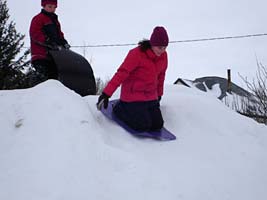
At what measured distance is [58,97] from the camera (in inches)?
143

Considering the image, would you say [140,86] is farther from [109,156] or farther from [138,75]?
[109,156]

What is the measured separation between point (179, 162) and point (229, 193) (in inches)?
21.2

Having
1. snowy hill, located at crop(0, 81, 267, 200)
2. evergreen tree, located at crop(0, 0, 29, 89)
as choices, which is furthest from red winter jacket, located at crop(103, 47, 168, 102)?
evergreen tree, located at crop(0, 0, 29, 89)

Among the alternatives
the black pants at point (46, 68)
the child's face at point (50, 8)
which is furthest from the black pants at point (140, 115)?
the child's face at point (50, 8)

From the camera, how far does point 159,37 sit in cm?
404

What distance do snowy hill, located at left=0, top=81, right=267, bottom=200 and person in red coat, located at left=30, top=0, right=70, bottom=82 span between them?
3.18 ft

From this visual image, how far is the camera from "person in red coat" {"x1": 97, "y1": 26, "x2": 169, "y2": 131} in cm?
401

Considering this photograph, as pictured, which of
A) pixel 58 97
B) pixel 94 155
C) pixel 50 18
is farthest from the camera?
pixel 50 18

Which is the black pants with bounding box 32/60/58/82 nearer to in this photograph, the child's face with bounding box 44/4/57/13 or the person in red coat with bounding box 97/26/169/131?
the child's face with bounding box 44/4/57/13

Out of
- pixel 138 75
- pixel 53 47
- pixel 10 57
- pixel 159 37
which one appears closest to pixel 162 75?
pixel 138 75

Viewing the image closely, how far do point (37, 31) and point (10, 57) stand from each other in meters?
8.42

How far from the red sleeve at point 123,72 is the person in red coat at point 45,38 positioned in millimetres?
1212

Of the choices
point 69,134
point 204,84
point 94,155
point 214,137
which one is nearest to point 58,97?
point 69,134

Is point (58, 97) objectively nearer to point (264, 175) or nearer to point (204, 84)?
point (264, 175)
